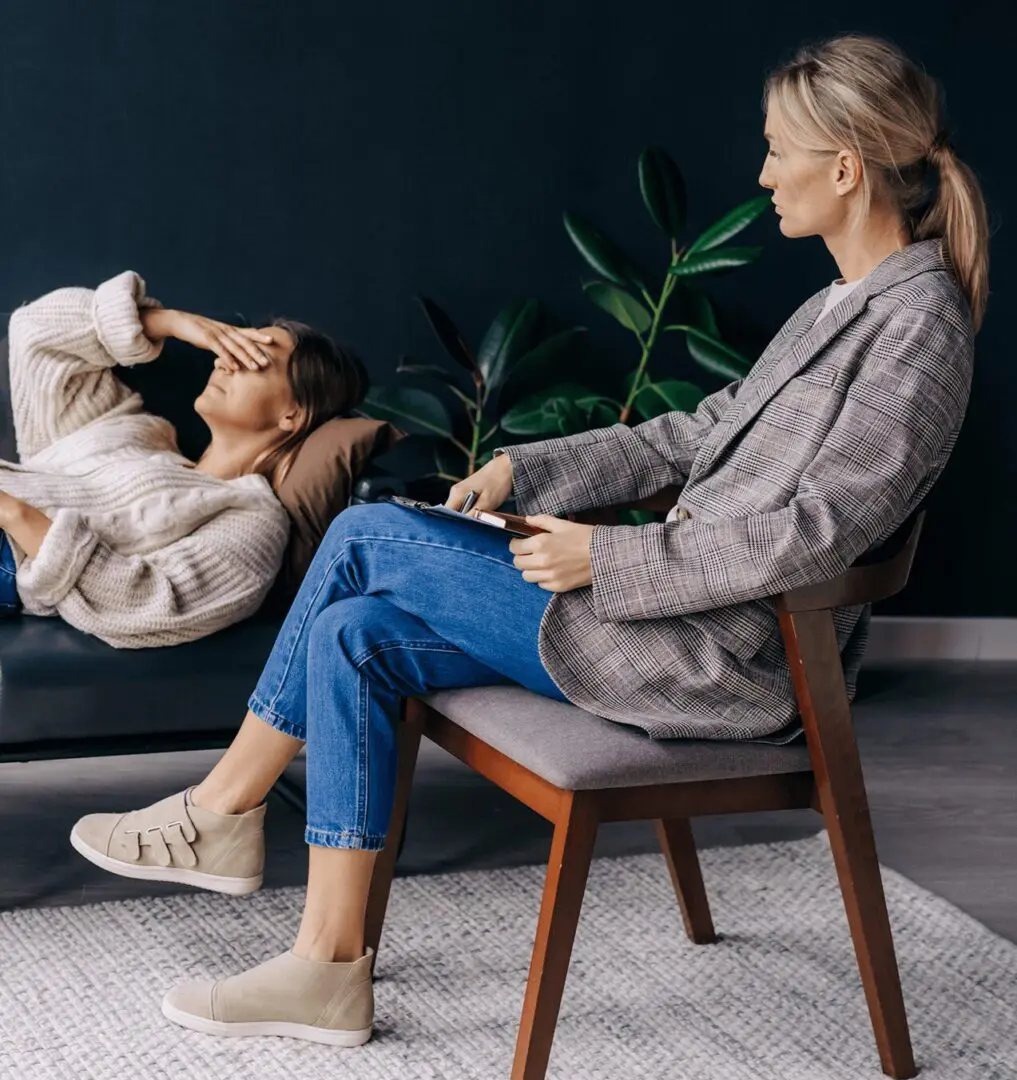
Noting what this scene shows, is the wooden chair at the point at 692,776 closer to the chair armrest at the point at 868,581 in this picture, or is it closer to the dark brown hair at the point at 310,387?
the chair armrest at the point at 868,581

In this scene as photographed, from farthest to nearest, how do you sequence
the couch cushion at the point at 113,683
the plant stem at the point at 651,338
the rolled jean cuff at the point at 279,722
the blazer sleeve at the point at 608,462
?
1. the plant stem at the point at 651,338
2. the couch cushion at the point at 113,683
3. the blazer sleeve at the point at 608,462
4. the rolled jean cuff at the point at 279,722

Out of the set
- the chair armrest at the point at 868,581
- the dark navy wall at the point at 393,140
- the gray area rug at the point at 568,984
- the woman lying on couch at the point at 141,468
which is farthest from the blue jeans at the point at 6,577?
the dark navy wall at the point at 393,140

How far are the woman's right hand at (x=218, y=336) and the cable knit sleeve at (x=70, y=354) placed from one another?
0.12 ft

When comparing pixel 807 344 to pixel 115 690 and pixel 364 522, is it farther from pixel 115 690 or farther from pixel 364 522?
pixel 115 690

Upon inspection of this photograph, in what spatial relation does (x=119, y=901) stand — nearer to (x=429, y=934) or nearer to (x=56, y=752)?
(x=56, y=752)

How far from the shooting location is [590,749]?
61.4 inches

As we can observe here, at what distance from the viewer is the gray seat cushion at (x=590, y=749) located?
154 centimetres

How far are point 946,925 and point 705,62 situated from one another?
2558 millimetres

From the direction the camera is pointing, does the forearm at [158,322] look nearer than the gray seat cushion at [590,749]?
No

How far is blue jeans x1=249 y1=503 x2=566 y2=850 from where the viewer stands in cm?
169

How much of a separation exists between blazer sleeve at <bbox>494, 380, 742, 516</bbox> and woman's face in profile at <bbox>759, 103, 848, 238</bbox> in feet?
1.05

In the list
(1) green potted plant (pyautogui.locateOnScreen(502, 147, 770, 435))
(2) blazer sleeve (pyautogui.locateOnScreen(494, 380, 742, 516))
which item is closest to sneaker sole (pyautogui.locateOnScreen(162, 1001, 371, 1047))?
(2) blazer sleeve (pyautogui.locateOnScreen(494, 380, 742, 516))

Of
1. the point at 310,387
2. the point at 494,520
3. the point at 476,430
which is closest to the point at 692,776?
the point at 494,520

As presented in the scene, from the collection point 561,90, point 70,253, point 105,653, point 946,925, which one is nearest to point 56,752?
point 105,653
